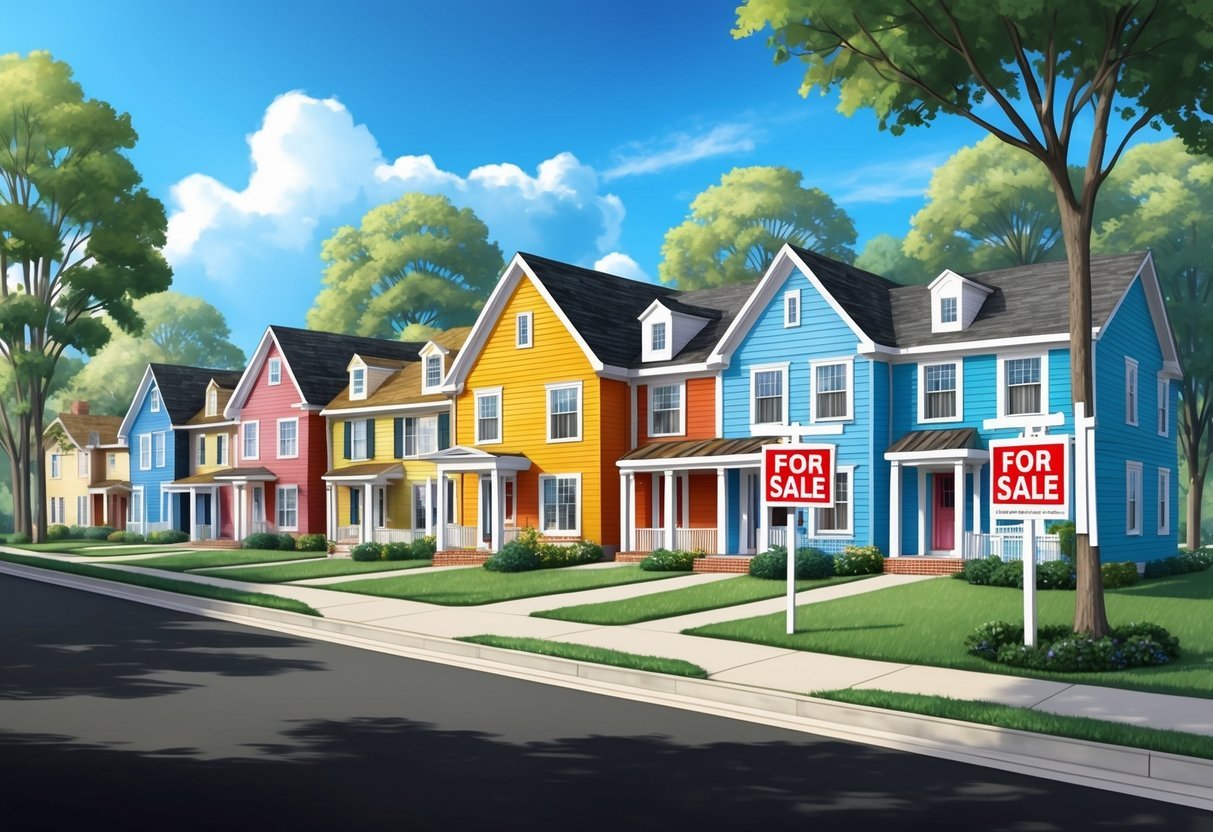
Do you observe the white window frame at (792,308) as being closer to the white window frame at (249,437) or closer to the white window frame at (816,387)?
the white window frame at (816,387)

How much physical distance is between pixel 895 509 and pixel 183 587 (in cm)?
1764

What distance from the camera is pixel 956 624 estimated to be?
18.1 meters

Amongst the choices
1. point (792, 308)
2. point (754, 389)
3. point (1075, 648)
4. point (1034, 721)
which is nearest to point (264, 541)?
Answer: point (754, 389)

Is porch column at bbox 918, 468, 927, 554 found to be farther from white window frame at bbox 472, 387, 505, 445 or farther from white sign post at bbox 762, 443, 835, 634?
white window frame at bbox 472, 387, 505, 445

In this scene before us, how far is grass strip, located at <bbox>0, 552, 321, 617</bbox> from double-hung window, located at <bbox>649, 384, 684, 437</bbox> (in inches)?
570

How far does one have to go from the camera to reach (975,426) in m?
29.3

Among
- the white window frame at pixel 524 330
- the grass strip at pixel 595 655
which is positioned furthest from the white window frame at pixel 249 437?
the grass strip at pixel 595 655

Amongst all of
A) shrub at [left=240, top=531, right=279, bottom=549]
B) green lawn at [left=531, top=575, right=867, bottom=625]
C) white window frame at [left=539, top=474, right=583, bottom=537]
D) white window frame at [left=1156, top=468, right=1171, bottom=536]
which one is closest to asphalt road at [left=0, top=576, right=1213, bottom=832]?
green lawn at [left=531, top=575, right=867, bottom=625]

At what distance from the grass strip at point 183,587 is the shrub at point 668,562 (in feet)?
33.8

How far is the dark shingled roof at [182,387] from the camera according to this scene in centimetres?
5797

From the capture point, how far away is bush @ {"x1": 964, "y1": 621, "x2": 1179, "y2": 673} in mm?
13836

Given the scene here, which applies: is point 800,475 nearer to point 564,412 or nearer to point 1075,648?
point 1075,648

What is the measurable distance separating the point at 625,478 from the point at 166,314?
82.7m

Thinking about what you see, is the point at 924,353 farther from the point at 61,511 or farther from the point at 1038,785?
the point at 61,511
